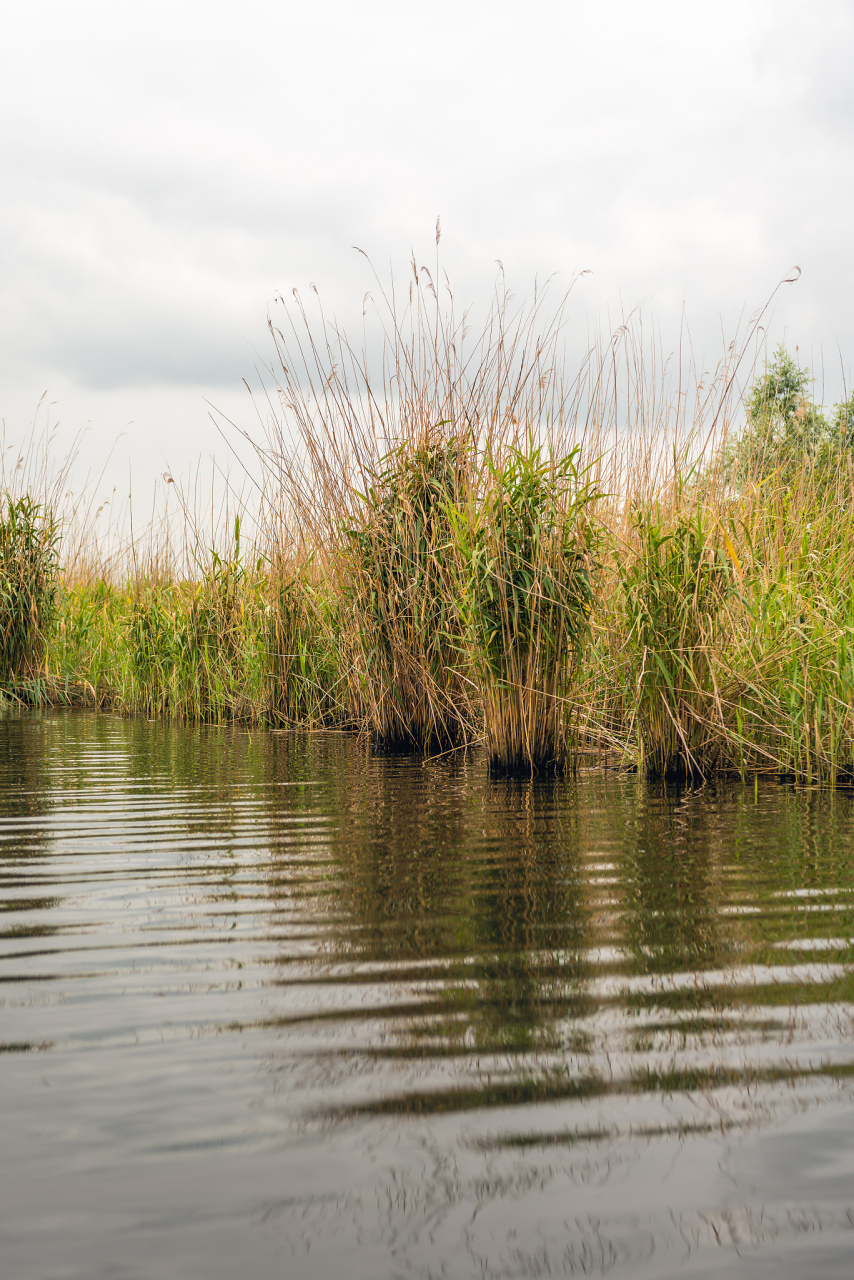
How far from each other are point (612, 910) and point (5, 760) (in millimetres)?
3984

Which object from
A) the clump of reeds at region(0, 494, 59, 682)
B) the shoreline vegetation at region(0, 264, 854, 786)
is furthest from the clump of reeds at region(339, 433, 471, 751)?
the clump of reeds at region(0, 494, 59, 682)

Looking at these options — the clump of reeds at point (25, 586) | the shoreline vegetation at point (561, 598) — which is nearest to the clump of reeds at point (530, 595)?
the shoreline vegetation at point (561, 598)

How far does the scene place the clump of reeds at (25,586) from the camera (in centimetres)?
956

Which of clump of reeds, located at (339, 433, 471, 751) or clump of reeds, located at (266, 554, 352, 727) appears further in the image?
clump of reeds, located at (266, 554, 352, 727)

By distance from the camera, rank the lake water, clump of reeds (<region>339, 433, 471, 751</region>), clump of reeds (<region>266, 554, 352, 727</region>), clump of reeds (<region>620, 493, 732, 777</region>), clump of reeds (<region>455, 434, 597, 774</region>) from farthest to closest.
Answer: clump of reeds (<region>266, 554, 352, 727</region>) → clump of reeds (<region>339, 433, 471, 751</region>) → clump of reeds (<region>455, 434, 597, 774</region>) → clump of reeds (<region>620, 493, 732, 777</region>) → the lake water

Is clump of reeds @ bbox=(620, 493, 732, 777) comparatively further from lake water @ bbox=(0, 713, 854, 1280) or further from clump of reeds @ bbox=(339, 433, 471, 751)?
lake water @ bbox=(0, 713, 854, 1280)

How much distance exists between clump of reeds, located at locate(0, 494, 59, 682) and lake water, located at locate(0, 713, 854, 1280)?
285 inches

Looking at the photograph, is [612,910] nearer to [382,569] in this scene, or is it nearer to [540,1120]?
[540,1120]

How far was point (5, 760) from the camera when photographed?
5.29 metres

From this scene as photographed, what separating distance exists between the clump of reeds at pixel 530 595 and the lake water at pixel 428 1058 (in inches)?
57.3

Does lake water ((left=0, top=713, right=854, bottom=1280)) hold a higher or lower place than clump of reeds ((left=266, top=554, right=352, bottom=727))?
lower

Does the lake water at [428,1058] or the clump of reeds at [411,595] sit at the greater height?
the clump of reeds at [411,595]

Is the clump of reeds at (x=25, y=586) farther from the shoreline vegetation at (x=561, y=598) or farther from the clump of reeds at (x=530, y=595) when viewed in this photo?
the clump of reeds at (x=530, y=595)

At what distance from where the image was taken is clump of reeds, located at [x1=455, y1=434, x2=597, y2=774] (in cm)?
430
